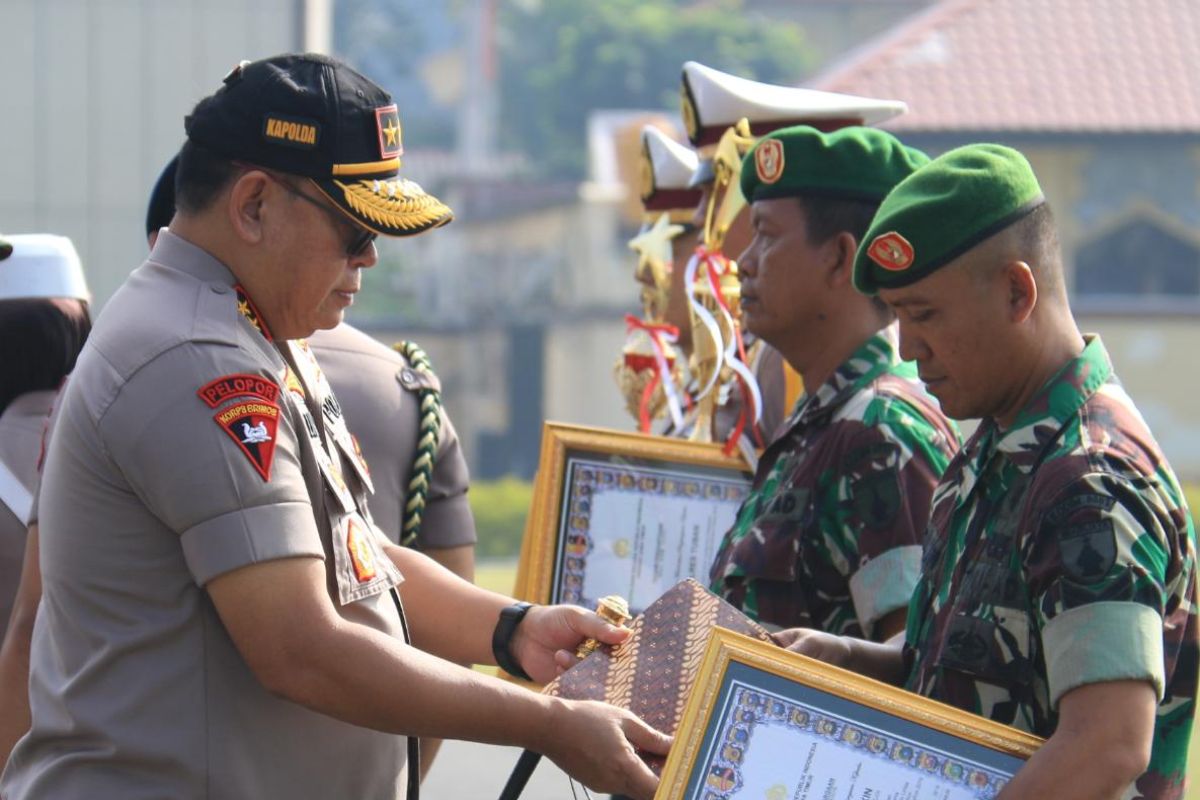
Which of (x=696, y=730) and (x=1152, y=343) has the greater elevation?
(x=696, y=730)

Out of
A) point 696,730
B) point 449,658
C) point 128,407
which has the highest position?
point 128,407

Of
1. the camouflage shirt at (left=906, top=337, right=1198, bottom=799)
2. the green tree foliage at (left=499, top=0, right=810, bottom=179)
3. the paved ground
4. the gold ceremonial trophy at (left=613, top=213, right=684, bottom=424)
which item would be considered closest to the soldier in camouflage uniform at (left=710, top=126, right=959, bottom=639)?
the camouflage shirt at (left=906, top=337, right=1198, bottom=799)

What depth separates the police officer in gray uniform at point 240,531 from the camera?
238 cm

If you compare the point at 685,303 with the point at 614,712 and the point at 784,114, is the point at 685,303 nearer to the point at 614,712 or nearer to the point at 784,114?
the point at 784,114

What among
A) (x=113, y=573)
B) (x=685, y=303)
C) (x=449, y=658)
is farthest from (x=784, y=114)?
(x=113, y=573)

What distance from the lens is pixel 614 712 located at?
2.63 meters

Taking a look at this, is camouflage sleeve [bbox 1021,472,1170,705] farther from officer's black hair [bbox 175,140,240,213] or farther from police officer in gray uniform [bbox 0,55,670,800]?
officer's black hair [bbox 175,140,240,213]

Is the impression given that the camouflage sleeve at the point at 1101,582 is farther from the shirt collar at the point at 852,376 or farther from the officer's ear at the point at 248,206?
the officer's ear at the point at 248,206

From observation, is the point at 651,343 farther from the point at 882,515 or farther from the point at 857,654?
the point at 857,654

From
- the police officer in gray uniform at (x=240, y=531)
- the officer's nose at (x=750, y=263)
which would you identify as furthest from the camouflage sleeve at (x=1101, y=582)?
the officer's nose at (x=750, y=263)

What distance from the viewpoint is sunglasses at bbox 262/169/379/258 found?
2.52m

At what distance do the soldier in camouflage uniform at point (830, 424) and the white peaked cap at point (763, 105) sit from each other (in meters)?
0.58

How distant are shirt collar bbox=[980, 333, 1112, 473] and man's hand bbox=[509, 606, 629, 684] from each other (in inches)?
29.7

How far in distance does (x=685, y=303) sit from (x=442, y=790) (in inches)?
120
